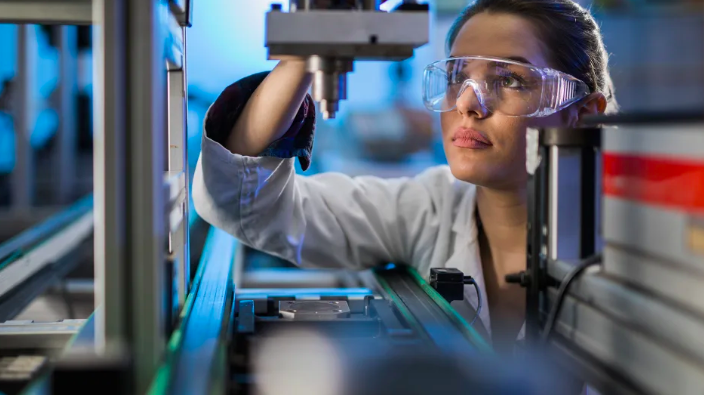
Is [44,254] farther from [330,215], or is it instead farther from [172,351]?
[172,351]

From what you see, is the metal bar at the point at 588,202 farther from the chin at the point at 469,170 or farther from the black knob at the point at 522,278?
the chin at the point at 469,170

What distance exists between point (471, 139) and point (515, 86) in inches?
5.5

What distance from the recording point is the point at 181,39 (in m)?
1.01

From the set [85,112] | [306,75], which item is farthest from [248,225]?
[85,112]

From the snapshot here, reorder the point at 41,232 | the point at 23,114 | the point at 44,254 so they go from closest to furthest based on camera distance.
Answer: the point at 44,254 → the point at 41,232 → the point at 23,114

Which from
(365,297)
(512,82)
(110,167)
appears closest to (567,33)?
(512,82)

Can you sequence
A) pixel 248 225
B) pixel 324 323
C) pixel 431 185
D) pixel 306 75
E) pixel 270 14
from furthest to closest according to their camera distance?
1. pixel 431 185
2. pixel 248 225
3. pixel 306 75
4. pixel 324 323
5. pixel 270 14

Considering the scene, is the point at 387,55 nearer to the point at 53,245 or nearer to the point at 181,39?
the point at 181,39

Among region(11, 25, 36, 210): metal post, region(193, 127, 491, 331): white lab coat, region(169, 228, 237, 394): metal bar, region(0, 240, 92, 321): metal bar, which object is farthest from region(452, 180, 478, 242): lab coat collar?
region(11, 25, 36, 210): metal post

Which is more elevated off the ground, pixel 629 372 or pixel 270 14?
pixel 270 14

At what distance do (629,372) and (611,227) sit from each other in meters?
0.16

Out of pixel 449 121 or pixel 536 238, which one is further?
pixel 449 121

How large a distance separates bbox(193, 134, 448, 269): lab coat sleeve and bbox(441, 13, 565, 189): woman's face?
288 millimetres

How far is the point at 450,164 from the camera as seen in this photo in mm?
1390
